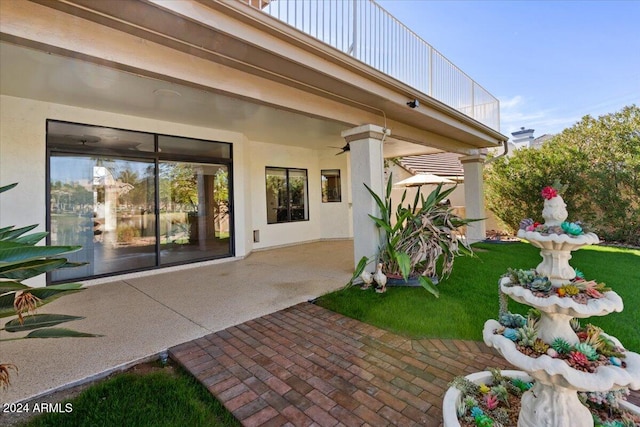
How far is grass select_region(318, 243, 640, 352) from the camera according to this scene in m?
3.19

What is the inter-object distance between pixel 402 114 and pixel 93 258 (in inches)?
252

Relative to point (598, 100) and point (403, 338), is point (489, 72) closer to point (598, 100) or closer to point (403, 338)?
point (598, 100)

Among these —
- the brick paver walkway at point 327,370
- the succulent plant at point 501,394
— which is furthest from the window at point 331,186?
the succulent plant at point 501,394

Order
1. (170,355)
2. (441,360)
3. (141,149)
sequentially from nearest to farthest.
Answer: (441,360)
(170,355)
(141,149)

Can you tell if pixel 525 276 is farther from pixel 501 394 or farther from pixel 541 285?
pixel 501 394

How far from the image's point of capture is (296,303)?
13.6 ft

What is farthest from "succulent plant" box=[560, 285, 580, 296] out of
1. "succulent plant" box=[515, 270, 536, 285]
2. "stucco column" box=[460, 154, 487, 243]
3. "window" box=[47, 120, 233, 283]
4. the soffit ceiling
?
"stucco column" box=[460, 154, 487, 243]

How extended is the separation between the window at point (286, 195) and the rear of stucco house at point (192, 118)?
2.8 inches

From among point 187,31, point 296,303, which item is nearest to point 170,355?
point 296,303

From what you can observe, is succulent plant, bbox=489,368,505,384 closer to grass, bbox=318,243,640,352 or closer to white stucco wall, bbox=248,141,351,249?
grass, bbox=318,243,640,352

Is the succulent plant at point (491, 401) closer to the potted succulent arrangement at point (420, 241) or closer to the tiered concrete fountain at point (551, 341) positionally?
the tiered concrete fountain at point (551, 341)

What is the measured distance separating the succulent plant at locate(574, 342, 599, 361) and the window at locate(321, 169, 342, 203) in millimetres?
9067

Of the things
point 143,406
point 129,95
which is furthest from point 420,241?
point 129,95

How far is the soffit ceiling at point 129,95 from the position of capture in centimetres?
362
